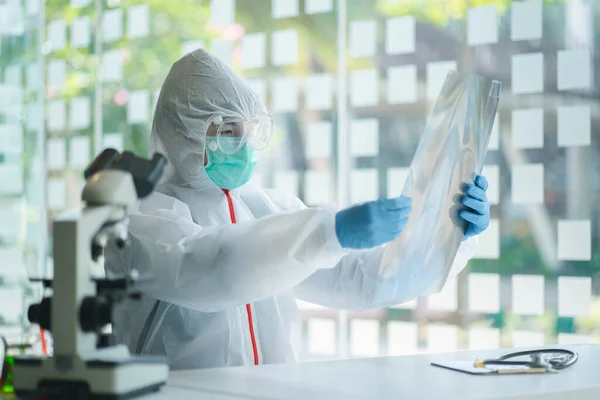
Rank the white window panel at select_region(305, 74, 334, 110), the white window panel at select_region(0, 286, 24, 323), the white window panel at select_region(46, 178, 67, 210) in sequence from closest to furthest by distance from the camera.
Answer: the white window panel at select_region(305, 74, 334, 110)
the white window panel at select_region(0, 286, 24, 323)
the white window panel at select_region(46, 178, 67, 210)

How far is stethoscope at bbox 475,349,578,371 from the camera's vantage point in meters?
1.53

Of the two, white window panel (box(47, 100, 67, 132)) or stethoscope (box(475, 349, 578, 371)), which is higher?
white window panel (box(47, 100, 67, 132))

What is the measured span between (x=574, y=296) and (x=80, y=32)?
3.53 m

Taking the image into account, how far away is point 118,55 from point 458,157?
3504 millimetres

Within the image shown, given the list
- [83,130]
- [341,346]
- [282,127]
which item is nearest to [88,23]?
[83,130]

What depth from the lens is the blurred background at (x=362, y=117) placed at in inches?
129

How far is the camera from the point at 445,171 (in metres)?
1.72

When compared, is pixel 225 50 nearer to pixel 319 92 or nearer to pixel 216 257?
pixel 319 92

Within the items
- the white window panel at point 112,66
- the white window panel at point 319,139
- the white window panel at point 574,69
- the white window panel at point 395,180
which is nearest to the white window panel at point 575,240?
the white window panel at point 574,69

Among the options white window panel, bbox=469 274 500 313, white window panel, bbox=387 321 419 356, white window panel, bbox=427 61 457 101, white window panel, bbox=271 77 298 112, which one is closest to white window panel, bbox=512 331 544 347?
white window panel, bbox=469 274 500 313

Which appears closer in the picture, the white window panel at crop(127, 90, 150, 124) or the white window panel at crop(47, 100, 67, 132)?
the white window panel at crop(127, 90, 150, 124)

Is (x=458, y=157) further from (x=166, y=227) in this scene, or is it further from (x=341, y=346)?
(x=341, y=346)

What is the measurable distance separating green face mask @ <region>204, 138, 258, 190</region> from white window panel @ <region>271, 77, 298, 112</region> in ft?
6.64

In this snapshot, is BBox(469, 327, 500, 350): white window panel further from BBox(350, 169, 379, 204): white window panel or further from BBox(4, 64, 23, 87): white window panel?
BBox(4, 64, 23, 87): white window panel
